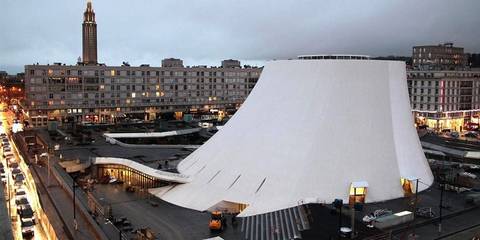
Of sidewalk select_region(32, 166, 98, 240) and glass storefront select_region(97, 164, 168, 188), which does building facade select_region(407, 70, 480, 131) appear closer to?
glass storefront select_region(97, 164, 168, 188)

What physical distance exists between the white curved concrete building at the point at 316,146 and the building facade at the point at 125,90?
63184mm

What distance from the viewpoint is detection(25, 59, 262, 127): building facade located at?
3691 inches

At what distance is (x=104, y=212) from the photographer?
34.2 m

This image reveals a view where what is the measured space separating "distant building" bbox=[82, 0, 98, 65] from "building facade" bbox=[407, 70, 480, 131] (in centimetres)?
11234

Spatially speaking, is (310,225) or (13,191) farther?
(13,191)

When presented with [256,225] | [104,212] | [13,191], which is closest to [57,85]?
[13,191]

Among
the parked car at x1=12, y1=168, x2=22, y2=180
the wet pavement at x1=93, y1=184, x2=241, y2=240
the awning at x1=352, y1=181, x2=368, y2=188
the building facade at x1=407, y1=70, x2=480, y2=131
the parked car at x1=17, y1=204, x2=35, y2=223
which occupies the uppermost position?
the building facade at x1=407, y1=70, x2=480, y2=131

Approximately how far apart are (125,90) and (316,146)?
73.3 m

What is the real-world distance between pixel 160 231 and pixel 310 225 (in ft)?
34.3

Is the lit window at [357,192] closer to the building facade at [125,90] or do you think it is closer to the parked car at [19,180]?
the parked car at [19,180]

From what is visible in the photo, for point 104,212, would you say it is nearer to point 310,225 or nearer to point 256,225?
point 256,225

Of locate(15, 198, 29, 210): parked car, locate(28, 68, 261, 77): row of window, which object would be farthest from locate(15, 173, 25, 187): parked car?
locate(28, 68, 261, 77): row of window

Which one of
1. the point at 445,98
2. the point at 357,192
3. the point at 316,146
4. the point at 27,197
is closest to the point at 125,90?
the point at 27,197

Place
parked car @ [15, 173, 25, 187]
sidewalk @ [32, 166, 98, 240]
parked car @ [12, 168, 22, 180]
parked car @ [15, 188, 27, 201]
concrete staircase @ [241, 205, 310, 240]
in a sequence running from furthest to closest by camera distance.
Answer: parked car @ [12, 168, 22, 180], parked car @ [15, 173, 25, 187], parked car @ [15, 188, 27, 201], sidewalk @ [32, 166, 98, 240], concrete staircase @ [241, 205, 310, 240]
